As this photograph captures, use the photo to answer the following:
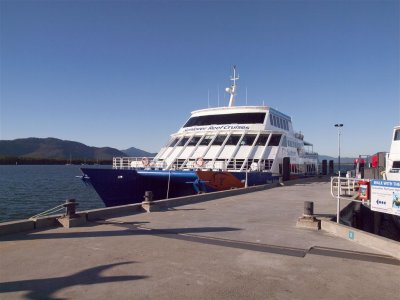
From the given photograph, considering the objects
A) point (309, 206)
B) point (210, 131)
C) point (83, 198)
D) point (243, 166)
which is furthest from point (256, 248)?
point (83, 198)

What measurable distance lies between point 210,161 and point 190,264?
14.4 m

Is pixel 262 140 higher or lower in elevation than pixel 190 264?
higher

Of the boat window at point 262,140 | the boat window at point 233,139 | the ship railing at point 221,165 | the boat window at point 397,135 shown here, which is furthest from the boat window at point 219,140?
the boat window at point 397,135

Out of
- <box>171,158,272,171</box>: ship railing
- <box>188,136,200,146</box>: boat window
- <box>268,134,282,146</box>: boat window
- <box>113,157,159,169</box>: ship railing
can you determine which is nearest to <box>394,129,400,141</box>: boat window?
<box>268,134,282,146</box>: boat window

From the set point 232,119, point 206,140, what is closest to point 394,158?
point 232,119

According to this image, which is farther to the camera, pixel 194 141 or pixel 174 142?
pixel 174 142

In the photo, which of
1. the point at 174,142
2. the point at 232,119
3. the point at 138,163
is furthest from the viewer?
the point at 174,142

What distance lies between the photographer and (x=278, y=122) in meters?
25.2

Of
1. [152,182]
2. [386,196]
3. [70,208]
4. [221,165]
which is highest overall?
[221,165]

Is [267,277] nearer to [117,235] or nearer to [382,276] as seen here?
[382,276]

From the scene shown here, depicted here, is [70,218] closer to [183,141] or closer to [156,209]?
[156,209]

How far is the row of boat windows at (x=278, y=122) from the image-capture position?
2384cm

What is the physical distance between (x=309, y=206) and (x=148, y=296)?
5.49m

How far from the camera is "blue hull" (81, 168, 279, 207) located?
16.6 meters
